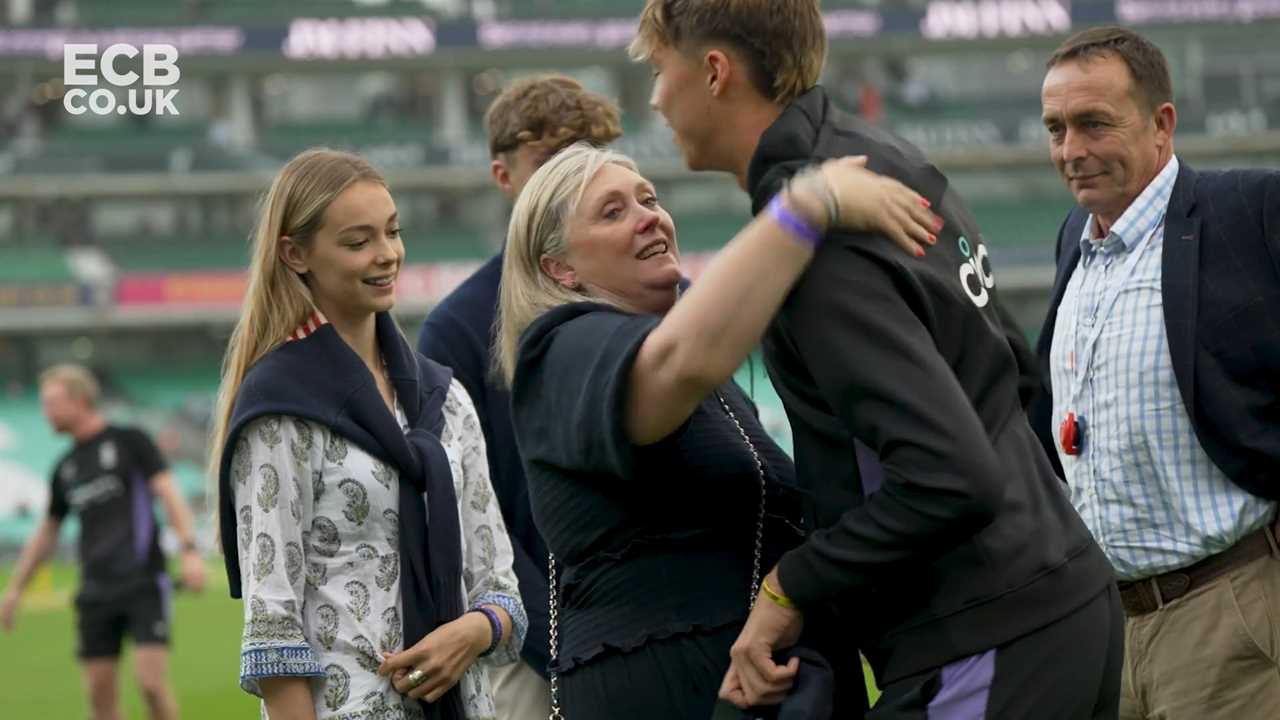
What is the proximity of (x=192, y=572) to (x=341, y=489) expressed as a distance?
6462mm

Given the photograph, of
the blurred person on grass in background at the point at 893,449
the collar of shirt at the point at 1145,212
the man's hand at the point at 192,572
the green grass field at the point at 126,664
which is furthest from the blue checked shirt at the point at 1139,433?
the green grass field at the point at 126,664

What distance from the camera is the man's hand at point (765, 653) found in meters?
2.63

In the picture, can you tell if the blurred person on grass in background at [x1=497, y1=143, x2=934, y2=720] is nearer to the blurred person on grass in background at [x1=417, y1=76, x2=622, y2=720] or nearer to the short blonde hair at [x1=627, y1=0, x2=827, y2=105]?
the short blonde hair at [x1=627, y1=0, x2=827, y2=105]

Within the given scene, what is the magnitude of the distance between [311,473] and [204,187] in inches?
1429

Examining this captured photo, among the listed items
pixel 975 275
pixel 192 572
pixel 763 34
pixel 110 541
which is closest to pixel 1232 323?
pixel 975 275

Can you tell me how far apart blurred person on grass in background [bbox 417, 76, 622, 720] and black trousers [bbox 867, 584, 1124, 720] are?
1808 millimetres

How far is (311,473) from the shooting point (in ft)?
11.4

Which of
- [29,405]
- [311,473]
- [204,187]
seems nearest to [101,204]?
[204,187]

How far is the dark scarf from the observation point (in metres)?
3.48

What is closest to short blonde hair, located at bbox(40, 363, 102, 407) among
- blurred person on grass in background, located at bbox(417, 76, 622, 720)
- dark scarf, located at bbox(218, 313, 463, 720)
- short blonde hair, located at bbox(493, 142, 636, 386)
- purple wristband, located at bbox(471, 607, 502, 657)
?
blurred person on grass in background, located at bbox(417, 76, 622, 720)

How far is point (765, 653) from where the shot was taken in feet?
8.67

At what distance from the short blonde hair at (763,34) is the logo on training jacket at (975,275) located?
38cm

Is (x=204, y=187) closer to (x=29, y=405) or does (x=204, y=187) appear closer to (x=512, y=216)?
(x=29, y=405)

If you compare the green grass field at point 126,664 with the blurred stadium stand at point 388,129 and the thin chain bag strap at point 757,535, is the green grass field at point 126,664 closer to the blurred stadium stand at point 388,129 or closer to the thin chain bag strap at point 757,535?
the thin chain bag strap at point 757,535
